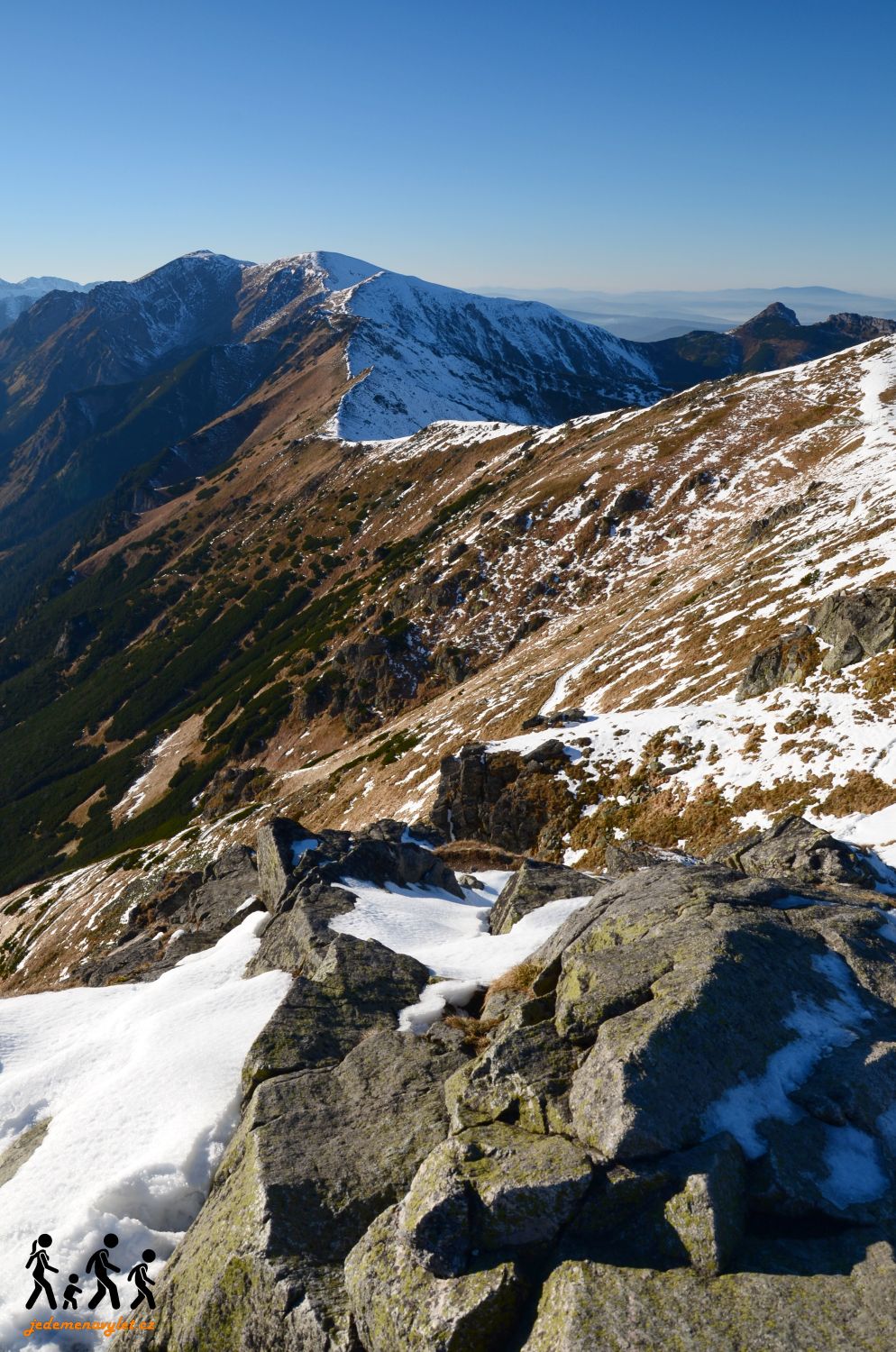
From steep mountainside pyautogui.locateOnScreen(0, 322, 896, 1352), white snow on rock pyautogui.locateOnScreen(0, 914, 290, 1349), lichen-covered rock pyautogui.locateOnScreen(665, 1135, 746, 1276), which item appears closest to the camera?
lichen-covered rock pyautogui.locateOnScreen(665, 1135, 746, 1276)

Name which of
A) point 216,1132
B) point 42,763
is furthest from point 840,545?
point 42,763

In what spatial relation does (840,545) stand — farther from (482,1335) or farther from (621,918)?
(482,1335)

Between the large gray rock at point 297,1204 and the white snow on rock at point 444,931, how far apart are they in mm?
2641

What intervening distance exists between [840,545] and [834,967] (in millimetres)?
38179

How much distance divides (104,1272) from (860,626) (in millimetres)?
29242

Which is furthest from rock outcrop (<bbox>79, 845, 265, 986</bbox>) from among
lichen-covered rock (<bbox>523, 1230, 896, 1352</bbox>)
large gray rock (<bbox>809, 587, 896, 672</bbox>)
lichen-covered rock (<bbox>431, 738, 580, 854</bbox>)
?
large gray rock (<bbox>809, 587, 896, 672</bbox>)

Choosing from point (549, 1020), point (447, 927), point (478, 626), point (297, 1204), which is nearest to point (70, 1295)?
point (297, 1204)

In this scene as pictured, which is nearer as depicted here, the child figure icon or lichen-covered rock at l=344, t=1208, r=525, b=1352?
lichen-covered rock at l=344, t=1208, r=525, b=1352

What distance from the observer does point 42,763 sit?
141625mm

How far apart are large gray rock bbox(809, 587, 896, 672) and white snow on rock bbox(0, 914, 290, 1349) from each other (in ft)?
77.3

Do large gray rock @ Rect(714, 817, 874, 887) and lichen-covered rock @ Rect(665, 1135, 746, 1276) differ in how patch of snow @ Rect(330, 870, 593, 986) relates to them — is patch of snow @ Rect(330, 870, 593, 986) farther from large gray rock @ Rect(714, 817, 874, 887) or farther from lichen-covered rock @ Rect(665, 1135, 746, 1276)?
lichen-covered rock @ Rect(665, 1135, 746, 1276)

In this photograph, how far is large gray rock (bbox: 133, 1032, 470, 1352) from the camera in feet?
28.0

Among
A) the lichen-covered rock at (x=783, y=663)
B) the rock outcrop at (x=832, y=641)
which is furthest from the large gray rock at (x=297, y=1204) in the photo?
the rock outcrop at (x=832, y=641)

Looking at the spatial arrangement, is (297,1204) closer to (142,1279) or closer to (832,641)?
(142,1279)
